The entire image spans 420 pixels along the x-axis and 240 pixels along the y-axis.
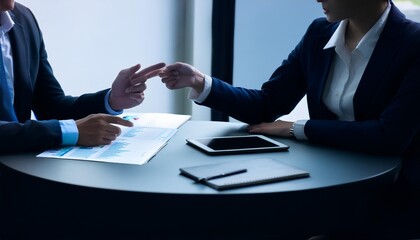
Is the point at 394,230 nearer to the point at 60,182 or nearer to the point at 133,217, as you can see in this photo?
the point at 133,217

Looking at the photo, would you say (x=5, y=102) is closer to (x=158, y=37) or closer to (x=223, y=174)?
(x=223, y=174)

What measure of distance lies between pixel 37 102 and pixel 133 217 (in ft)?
3.22

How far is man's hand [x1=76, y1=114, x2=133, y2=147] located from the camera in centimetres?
126

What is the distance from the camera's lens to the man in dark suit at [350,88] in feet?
4.30

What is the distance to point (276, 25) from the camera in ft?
9.09

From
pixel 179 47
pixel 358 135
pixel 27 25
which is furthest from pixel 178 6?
pixel 358 135

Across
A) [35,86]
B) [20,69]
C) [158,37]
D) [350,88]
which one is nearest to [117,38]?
[158,37]

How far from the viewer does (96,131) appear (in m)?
1.28

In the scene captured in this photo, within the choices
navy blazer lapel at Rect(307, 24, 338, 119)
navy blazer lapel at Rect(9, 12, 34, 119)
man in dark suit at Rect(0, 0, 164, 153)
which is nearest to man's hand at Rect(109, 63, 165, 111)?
man in dark suit at Rect(0, 0, 164, 153)

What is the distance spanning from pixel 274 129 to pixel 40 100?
0.88m

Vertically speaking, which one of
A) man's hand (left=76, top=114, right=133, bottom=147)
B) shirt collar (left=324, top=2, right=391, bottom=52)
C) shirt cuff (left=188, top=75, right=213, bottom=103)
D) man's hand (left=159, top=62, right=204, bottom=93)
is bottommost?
man's hand (left=76, top=114, right=133, bottom=147)

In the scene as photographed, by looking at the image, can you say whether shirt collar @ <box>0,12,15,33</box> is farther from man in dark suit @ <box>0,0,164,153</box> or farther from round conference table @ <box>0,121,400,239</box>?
round conference table @ <box>0,121,400,239</box>

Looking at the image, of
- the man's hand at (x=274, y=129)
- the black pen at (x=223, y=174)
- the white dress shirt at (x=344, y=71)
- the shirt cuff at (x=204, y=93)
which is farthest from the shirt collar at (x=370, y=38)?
the black pen at (x=223, y=174)

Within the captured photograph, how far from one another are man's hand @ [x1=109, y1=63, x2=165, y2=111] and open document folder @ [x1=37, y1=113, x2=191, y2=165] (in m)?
0.08
